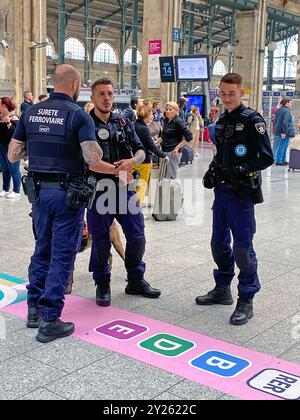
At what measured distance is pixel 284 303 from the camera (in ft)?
14.9

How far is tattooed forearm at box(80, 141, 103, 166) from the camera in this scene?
3598 mm

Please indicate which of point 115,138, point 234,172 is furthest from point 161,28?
point 234,172

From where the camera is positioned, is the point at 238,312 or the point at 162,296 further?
the point at 162,296

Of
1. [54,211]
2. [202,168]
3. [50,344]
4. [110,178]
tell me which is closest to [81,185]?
[54,211]

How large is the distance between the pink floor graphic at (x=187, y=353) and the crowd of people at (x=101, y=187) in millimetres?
252

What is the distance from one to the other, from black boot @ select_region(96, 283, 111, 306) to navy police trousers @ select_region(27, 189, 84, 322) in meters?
0.67

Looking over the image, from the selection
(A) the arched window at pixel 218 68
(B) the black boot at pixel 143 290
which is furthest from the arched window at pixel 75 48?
(B) the black boot at pixel 143 290

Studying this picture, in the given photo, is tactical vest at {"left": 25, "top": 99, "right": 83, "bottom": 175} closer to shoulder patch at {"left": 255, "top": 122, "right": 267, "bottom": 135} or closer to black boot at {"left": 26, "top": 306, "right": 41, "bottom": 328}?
black boot at {"left": 26, "top": 306, "right": 41, "bottom": 328}

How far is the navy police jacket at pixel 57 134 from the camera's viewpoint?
3.61 metres

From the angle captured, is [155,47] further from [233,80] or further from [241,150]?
[241,150]

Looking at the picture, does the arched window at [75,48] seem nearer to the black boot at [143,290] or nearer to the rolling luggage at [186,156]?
the rolling luggage at [186,156]

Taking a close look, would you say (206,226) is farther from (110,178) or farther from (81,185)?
(81,185)

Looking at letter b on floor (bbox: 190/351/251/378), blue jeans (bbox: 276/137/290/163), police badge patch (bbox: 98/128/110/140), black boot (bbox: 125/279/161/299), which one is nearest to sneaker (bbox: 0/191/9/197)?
black boot (bbox: 125/279/161/299)

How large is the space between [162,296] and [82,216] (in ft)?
Answer: 3.97
